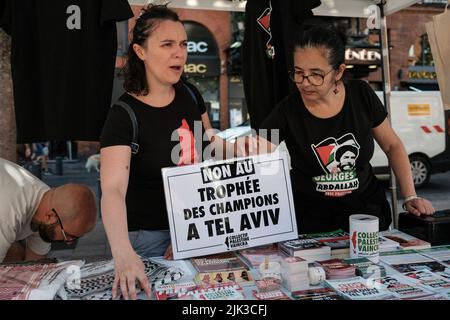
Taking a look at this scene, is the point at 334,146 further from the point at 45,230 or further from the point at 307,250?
the point at 45,230

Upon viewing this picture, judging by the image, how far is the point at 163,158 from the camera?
6.19 feet

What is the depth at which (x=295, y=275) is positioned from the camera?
1.50 m

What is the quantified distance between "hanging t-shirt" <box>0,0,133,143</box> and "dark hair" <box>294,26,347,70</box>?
1.14 metres

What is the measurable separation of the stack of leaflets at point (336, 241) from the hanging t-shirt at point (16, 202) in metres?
1.41

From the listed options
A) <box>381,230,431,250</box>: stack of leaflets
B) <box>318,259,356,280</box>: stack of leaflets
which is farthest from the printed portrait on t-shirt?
<box>318,259,356,280</box>: stack of leaflets

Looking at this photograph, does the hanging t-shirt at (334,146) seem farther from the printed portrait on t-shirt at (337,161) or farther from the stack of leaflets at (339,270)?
the stack of leaflets at (339,270)

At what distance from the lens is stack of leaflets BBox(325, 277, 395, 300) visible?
55.3 inches

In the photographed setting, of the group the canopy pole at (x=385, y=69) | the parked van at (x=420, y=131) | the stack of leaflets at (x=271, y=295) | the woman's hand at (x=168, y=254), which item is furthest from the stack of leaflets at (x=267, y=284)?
the parked van at (x=420, y=131)

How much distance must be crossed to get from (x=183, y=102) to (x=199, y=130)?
0.17 m

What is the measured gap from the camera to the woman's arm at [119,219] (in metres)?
1.45

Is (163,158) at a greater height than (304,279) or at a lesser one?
greater

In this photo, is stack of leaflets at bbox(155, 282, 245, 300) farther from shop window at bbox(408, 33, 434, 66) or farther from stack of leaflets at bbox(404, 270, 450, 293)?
shop window at bbox(408, 33, 434, 66)
